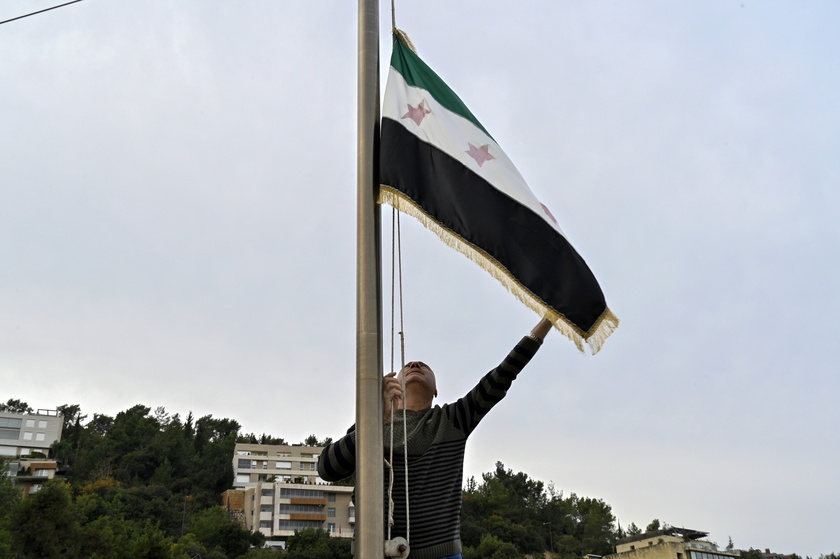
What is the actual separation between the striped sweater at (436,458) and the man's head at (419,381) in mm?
114

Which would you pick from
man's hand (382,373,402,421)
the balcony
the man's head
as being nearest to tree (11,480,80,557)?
the balcony

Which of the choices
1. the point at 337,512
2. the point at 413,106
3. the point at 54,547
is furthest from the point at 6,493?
the point at 413,106

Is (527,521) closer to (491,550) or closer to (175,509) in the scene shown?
(491,550)

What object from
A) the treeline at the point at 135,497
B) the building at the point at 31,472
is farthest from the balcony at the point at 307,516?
the building at the point at 31,472

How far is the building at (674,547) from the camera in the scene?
56.9m

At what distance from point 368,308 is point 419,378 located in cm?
60

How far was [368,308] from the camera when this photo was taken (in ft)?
10.2

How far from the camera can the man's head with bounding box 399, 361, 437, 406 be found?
3549 mm

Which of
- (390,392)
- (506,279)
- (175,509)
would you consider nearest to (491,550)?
(175,509)

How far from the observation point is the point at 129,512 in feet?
229

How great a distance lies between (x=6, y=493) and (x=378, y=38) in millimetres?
52501

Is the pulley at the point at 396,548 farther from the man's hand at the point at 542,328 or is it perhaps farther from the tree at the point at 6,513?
the tree at the point at 6,513

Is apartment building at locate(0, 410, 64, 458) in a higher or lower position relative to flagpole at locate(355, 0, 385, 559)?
higher

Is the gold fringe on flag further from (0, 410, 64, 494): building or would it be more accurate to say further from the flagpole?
(0, 410, 64, 494): building
